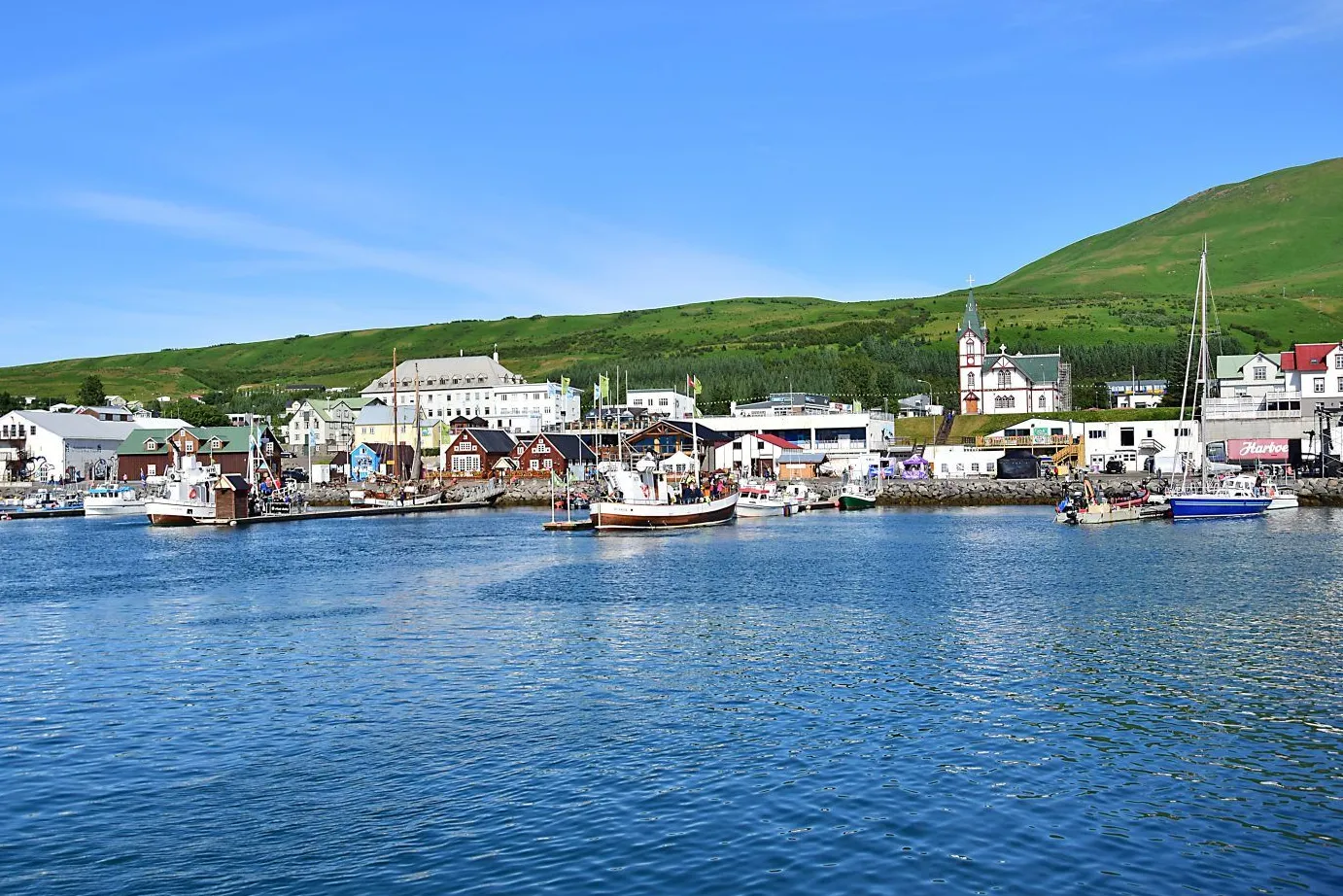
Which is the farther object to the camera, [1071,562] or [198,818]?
[1071,562]

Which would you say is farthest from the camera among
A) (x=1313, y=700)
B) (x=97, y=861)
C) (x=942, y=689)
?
(x=942, y=689)

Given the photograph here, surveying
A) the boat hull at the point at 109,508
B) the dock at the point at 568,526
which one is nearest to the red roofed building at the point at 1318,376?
the dock at the point at 568,526

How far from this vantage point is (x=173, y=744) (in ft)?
79.7

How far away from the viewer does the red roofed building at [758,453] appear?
14212cm

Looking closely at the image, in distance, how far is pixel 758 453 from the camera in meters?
142

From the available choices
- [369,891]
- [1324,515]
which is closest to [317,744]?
[369,891]

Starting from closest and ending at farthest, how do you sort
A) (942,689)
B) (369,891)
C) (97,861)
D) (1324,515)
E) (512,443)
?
(369,891) → (97,861) → (942,689) → (1324,515) → (512,443)

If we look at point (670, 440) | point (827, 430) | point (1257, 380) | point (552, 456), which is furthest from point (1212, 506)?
point (552, 456)

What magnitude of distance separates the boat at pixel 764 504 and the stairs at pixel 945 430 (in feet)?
153

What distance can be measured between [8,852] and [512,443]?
13605 cm

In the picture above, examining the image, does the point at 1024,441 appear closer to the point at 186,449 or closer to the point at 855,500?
the point at 855,500

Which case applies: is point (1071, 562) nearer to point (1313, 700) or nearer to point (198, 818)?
point (1313, 700)

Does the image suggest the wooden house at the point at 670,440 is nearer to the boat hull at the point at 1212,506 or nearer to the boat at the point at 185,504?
the boat at the point at 185,504

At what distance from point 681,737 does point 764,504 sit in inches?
3152
